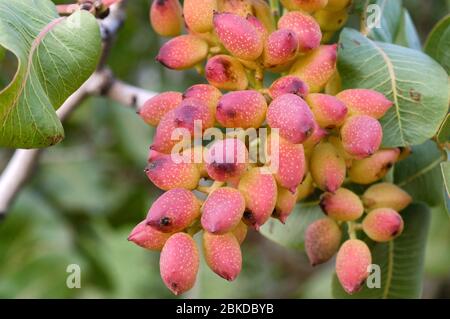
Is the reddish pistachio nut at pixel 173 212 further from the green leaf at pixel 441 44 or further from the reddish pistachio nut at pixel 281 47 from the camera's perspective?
the green leaf at pixel 441 44

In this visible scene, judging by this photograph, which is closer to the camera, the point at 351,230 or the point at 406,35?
the point at 351,230

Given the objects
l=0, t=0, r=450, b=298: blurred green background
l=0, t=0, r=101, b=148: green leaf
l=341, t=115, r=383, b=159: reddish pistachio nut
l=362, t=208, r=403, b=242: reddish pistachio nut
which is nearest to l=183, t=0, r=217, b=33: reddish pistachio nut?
l=0, t=0, r=101, b=148: green leaf

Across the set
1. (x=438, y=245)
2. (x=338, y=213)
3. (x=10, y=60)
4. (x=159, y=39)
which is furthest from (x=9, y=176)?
(x=438, y=245)

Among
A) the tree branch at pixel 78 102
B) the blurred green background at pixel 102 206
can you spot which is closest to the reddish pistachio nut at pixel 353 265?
the tree branch at pixel 78 102

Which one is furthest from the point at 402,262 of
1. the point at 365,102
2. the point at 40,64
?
the point at 40,64

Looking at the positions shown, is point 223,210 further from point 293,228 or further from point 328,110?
point 293,228

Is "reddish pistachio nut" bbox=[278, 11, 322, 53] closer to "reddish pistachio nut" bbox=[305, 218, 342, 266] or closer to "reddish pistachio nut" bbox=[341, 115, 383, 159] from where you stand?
"reddish pistachio nut" bbox=[341, 115, 383, 159]
